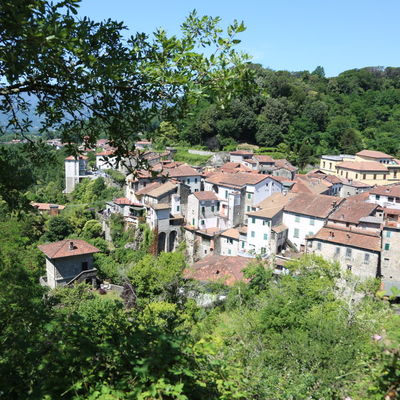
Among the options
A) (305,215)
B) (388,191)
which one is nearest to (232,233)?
(305,215)

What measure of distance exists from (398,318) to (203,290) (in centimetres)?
1896

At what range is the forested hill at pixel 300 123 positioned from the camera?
199 ft

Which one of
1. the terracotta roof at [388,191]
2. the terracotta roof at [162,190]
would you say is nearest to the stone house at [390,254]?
the terracotta roof at [388,191]

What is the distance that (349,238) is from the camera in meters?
28.2

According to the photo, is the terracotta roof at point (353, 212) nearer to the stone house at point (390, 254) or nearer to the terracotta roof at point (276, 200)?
the stone house at point (390, 254)

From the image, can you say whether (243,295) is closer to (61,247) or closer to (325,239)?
(325,239)

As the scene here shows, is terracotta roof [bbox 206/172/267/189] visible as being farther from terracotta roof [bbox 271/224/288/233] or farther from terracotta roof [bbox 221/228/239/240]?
terracotta roof [bbox 271/224/288/233]

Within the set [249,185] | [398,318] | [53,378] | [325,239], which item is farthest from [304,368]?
[249,185]

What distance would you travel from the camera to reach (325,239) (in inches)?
1133

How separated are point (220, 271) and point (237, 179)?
48.4 ft

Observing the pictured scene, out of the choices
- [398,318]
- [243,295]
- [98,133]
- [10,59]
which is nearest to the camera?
[10,59]

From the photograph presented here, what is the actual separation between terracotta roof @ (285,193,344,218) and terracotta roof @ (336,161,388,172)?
18.3 metres

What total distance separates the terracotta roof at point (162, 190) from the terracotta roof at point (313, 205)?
465 inches

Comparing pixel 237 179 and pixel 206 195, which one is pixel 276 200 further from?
pixel 206 195
